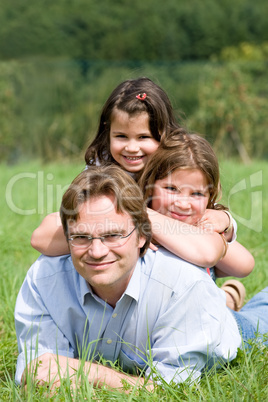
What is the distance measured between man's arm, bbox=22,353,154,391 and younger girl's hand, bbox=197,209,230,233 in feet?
2.87

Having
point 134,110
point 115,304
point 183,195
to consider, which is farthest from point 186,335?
point 134,110

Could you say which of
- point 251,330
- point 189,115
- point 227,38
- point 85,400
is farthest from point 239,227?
point 227,38

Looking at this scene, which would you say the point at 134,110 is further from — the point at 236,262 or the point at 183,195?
the point at 236,262

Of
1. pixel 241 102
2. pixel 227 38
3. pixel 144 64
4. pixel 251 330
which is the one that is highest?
pixel 227 38

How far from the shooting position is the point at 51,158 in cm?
1246

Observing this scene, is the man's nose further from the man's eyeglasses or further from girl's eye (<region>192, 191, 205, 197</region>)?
girl's eye (<region>192, 191, 205, 197</region>)

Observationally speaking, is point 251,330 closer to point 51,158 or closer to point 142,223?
point 142,223

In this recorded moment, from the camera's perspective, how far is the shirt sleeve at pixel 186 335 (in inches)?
96.9

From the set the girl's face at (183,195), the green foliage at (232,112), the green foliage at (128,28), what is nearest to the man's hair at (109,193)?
the girl's face at (183,195)

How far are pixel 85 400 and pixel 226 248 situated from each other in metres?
1.06

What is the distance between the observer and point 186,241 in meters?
2.60

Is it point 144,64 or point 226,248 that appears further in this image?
point 144,64

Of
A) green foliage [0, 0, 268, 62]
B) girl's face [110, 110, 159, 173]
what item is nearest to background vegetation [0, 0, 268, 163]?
green foliage [0, 0, 268, 62]

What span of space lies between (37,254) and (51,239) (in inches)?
93.3
